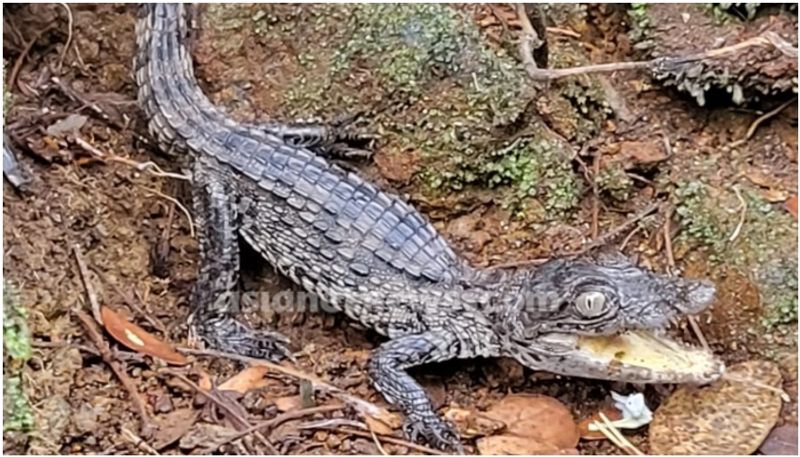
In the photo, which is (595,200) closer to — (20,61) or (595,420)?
(595,420)

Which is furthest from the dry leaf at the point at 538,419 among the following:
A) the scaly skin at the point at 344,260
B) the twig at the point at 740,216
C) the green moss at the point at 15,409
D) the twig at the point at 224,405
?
the green moss at the point at 15,409

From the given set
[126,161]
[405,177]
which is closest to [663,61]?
[405,177]

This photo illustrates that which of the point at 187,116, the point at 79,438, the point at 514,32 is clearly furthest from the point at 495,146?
the point at 79,438

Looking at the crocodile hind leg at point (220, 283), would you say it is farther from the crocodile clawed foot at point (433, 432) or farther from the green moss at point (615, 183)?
the green moss at point (615, 183)

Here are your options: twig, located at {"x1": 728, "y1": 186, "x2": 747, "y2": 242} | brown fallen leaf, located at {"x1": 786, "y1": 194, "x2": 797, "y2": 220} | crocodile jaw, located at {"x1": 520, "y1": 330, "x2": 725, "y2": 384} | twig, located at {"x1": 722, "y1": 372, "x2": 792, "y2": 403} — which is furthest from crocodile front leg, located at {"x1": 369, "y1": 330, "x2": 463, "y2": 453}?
brown fallen leaf, located at {"x1": 786, "y1": 194, "x2": 797, "y2": 220}

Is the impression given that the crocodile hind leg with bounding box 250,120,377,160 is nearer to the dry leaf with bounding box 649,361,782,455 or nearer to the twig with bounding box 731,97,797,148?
the twig with bounding box 731,97,797,148
